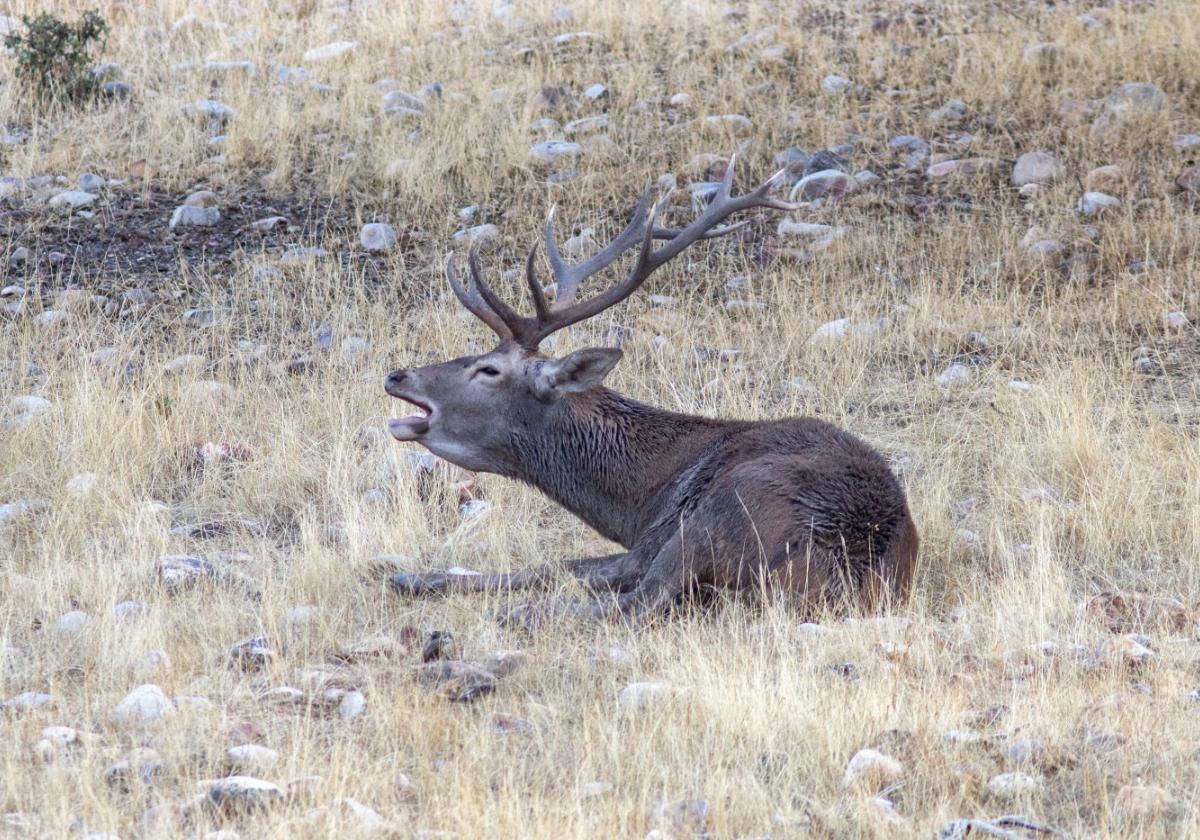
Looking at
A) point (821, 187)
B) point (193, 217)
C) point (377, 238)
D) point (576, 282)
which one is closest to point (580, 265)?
point (576, 282)

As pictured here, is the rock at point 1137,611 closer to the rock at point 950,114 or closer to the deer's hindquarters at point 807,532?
the deer's hindquarters at point 807,532

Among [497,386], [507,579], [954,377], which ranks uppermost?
[497,386]

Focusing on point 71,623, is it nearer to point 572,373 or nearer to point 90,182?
point 572,373

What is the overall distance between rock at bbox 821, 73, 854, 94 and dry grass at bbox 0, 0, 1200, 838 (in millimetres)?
134

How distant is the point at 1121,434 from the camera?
827 centimetres

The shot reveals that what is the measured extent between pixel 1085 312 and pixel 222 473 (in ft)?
17.5

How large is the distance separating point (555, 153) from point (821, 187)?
2089mm

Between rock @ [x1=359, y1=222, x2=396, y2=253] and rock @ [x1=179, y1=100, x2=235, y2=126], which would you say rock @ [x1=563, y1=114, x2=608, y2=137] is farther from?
rock @ [x1=179, y1=100, x2=235, y2=126]

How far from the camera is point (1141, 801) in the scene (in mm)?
4402

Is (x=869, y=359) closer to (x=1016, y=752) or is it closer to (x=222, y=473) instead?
(x=222, y=473)

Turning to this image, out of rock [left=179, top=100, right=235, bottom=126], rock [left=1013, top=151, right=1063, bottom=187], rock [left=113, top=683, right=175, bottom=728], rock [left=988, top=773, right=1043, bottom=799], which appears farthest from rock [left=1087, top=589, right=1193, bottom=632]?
rock [left=179, top=100, right=235, bottom=126]

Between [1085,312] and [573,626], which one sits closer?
[573,626]

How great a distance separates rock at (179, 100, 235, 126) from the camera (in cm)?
1367

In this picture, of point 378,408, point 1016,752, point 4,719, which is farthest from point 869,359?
point 4,719
